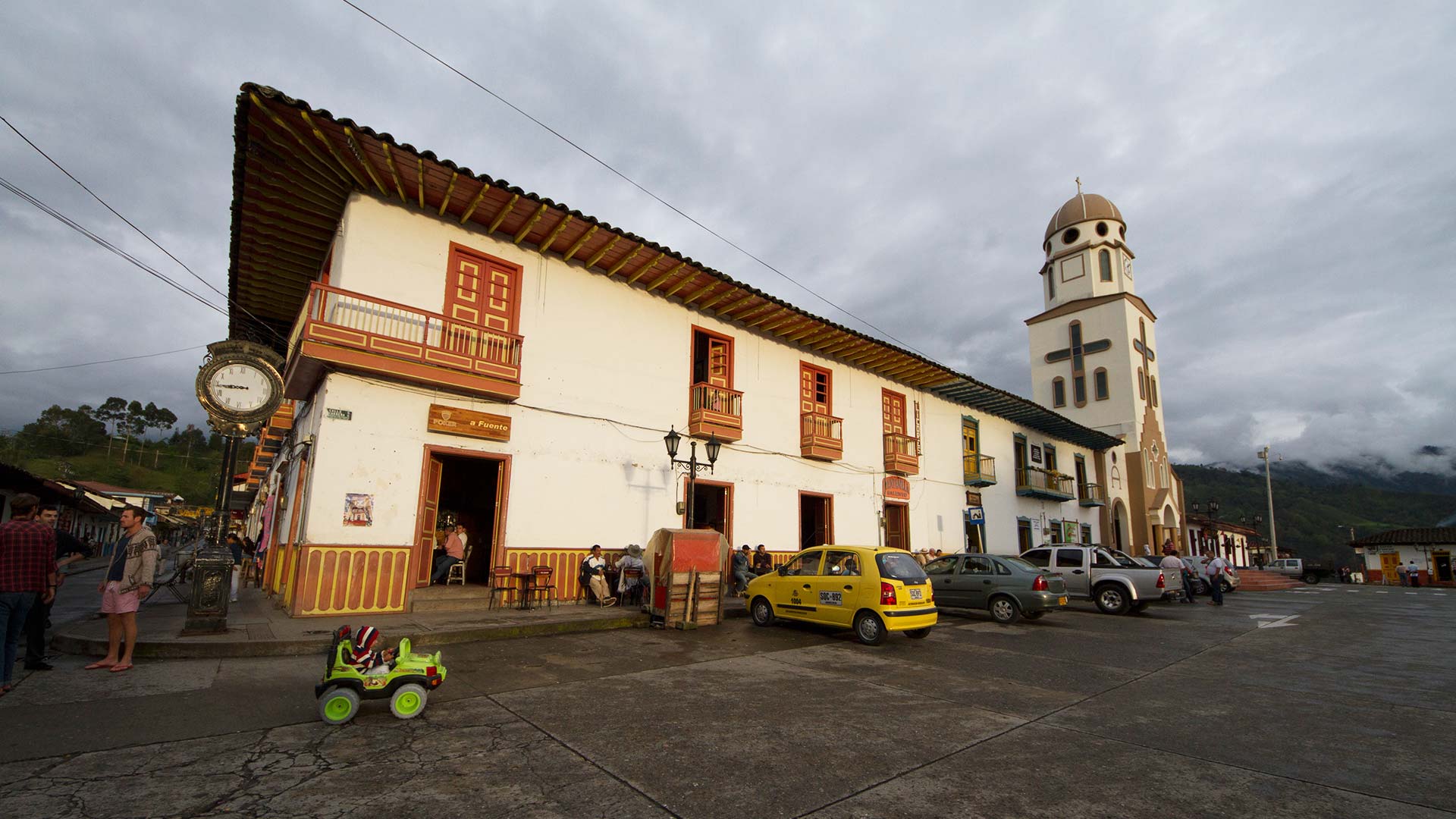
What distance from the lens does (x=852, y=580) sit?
10.7m

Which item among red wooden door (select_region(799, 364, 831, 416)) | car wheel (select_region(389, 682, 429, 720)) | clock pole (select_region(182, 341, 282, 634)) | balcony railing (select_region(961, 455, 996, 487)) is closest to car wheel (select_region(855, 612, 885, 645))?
car wheel (select_region(389, 682, 429, 720))

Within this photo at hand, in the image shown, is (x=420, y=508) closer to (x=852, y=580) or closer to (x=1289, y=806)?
(x=852, y=580)

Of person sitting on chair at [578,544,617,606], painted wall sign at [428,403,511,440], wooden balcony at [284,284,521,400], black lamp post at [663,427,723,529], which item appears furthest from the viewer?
black lamp post at [663,427,723,529]

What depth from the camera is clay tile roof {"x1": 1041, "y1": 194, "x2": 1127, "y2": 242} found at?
123ft

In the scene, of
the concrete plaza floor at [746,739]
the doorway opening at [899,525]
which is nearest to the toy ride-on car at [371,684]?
the concrete plaza floor at [746,739]

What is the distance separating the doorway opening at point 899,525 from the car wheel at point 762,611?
391 inches

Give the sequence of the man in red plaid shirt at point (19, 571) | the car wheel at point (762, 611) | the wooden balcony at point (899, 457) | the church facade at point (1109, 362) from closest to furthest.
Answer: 1. the man in red plaid shirt at point (19, 571)
2. the car wheel at point (762, 611)
3. the wooden balcony at point (899, 457)
4. the church facade at point (1109, 362)

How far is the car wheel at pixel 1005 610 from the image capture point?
13.5 meters

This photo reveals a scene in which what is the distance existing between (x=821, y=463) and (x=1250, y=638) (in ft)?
34.2

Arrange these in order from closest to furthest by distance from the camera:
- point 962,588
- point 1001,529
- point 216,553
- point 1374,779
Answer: point 1374,779 → point 216,553 → point 962,588 → point 1001,529

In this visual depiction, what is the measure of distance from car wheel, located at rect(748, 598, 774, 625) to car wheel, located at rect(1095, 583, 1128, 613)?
30.5 feet

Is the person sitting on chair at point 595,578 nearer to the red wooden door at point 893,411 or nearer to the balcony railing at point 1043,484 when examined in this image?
the red wooden door at point 893,411

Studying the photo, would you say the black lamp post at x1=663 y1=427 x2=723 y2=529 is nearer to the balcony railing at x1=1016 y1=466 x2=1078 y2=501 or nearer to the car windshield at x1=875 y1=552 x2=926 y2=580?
the car windshield at x1=875 y1=552 x2=926 y2=580

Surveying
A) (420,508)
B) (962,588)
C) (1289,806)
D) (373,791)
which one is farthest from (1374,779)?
(420,508)
